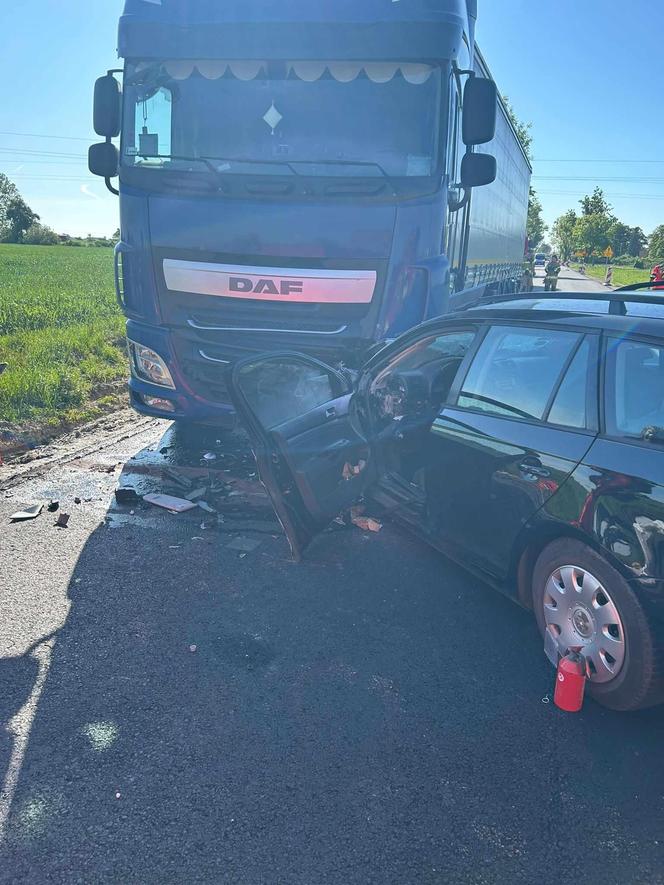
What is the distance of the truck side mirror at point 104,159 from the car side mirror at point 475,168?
9.57ft

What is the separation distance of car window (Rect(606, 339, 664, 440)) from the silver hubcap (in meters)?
0.70

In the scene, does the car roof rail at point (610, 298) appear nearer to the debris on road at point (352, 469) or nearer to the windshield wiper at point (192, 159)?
the debris on road at point (352, 469)

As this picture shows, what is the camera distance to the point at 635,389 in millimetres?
3174

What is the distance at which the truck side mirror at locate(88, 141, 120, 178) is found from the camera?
19.6ft

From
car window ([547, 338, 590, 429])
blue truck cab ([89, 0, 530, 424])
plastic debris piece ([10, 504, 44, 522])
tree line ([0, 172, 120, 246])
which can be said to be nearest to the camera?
car window ([547, 338, 590, 429])

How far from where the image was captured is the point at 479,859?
240cm

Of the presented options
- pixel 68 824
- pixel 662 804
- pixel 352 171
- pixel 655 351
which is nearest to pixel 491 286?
pixel 352 171

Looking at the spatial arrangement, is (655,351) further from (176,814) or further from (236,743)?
(176,814)

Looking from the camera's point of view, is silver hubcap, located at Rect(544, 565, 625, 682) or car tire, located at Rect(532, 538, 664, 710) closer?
car tire, located at Rect(532, 538, 664, 710)

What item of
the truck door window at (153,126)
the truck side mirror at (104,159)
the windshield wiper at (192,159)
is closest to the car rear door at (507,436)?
the windshield wiper at (192,159)

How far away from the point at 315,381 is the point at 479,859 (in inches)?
152

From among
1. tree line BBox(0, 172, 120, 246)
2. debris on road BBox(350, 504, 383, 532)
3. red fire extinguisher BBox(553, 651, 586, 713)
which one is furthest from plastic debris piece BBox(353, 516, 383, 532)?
tree line BBox(0, 172, 120, 246)

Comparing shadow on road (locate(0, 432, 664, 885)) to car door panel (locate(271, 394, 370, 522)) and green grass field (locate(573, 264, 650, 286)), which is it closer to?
car door panel (locate(271, 394, 370, 522))

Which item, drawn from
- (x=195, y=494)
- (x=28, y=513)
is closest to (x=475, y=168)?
(x=195, y=494)
